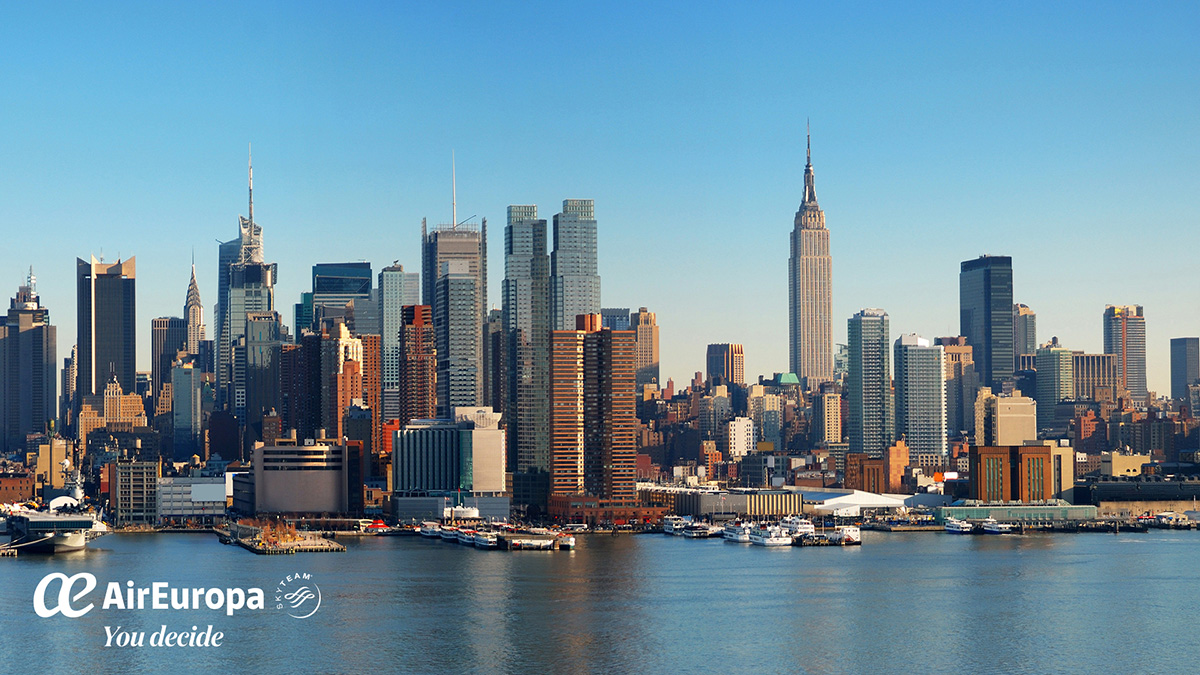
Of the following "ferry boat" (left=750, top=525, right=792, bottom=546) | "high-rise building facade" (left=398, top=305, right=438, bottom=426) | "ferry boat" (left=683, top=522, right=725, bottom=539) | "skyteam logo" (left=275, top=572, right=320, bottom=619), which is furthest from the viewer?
"high-rise building facade" (left=398, top=305, right=438, bottom=426)

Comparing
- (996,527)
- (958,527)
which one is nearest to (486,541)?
(958,527)

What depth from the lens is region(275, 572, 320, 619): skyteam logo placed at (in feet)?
215

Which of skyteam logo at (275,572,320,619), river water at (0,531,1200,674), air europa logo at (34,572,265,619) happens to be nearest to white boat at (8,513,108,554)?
river water at (0,531,1200,674)

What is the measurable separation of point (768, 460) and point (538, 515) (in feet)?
159

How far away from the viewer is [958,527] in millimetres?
135000

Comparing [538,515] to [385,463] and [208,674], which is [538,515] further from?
[208,674]

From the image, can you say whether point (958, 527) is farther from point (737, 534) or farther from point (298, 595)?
point (298, 595)

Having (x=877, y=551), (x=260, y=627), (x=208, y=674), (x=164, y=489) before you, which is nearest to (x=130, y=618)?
(x=260, y=627)

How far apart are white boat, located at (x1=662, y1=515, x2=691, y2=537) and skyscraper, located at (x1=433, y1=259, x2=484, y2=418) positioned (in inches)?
1774

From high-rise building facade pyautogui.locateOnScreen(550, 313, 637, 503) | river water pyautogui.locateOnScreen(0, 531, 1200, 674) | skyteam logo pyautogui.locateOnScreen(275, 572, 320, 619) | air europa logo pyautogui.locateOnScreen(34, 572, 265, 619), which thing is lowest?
river water pyautogui.locateOnScreen(0, 531, 1200, 674)

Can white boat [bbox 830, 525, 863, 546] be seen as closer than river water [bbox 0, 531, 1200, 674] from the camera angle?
No

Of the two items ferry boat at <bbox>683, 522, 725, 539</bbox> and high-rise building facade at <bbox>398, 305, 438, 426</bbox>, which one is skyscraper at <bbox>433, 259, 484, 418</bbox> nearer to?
high-rise building facade at <bbox>398, 305, 438, 426</bbox>

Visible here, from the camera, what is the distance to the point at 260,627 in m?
59.7

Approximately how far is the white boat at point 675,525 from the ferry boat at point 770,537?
1149 centimetres
